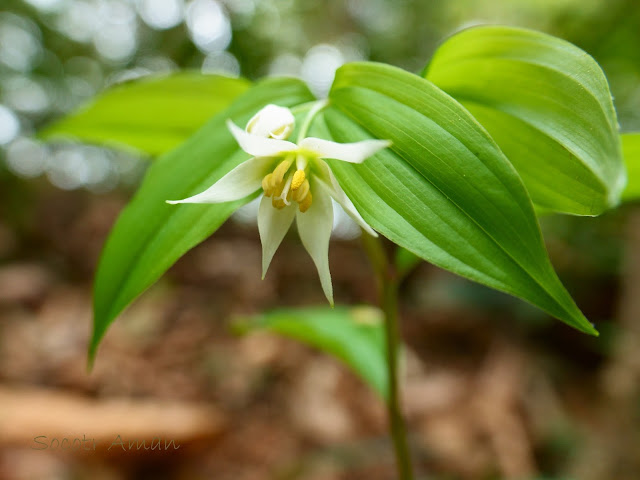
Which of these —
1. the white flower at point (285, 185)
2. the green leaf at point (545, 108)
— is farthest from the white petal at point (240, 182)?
the green leaf at point (545, 108)

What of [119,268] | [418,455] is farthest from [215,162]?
[418,455]

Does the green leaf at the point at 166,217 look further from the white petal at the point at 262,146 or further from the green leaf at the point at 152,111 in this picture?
the green leaf at the point at 152,111

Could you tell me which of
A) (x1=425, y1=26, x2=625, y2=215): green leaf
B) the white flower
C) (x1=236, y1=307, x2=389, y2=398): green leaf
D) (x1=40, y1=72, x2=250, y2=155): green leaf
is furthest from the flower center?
(x1=236, y1=307, x2=389, y2=398): green leaf

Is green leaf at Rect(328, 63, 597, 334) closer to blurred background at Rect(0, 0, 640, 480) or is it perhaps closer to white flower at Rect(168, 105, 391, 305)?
white flower at Rect(168, 105, 391, 305)

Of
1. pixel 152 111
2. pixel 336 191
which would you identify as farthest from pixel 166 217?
pixel 152 111

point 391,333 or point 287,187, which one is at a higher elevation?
point 287,187

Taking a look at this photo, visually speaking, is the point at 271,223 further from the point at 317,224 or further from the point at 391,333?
the point at 391,333
